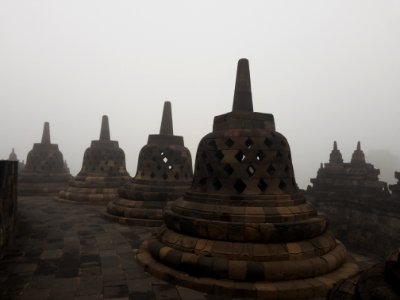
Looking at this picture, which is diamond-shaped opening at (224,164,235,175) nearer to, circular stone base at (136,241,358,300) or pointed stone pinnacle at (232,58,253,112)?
pointed stone pinnacle at (232,58,253,112)

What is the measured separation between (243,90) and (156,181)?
5.71 m

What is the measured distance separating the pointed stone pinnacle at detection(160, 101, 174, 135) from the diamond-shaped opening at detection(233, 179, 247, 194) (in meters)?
6.68

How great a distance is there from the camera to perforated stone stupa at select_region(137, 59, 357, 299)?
5340 mm

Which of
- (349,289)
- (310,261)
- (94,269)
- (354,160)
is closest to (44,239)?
(94,269)

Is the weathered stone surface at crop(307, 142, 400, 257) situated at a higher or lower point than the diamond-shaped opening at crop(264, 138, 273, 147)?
lower

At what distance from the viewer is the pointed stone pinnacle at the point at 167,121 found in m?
12.8

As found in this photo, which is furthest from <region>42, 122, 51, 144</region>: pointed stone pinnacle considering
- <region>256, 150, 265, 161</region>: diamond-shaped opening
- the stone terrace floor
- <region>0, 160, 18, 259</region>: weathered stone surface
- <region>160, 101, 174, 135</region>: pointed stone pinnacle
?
<region>256, 150, 265, 161</region>: diamond-shaped opening

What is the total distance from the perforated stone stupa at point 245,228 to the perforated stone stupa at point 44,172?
14.1 meters

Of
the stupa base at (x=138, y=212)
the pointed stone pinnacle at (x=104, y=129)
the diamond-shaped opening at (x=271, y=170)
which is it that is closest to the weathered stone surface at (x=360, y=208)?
the diamond-shaped opening at (x=271, y=170)

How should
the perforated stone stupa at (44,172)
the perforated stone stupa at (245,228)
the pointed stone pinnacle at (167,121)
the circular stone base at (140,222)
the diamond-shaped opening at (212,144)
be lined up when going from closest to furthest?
the perforated stone stupa at (245,228), the diamond-shaped opening at (212,144), the circular stone base at (140,222), the pointed stone pinnacle at (167,121), the perforated stone stupa at (44,172)

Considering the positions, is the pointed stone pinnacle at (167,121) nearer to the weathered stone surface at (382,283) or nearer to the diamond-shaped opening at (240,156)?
the diamond-shaped opening at (240,156)

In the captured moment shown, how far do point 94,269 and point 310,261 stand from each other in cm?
420

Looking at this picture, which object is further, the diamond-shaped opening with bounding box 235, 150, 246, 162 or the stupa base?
the stupa base

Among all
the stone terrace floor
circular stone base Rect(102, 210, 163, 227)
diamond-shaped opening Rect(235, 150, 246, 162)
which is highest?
diamond-shaped opening Rect(235, 150, 246, 162)
